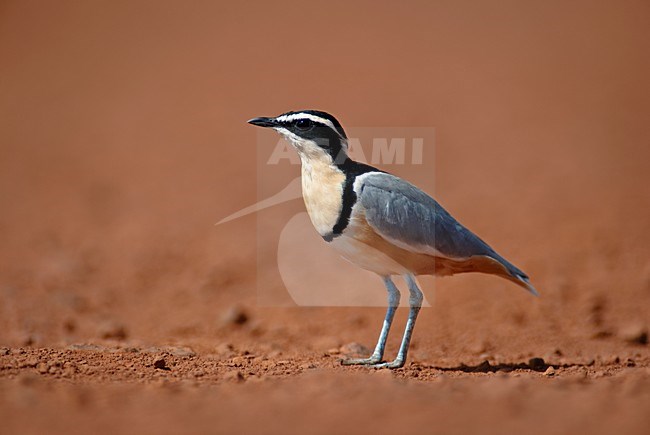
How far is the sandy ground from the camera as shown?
5266 mm

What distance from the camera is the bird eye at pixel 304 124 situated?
700 cm

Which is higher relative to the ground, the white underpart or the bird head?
the bird head

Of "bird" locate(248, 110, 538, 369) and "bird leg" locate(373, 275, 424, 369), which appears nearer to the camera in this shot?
"bird" locate(248, 110, 538, 369)

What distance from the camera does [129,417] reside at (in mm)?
4918

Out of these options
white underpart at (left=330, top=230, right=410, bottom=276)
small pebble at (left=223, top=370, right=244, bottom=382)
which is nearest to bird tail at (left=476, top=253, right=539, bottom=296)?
white underpart at (left=330, top=230, right=410, bottom=276)

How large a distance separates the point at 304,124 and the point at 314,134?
0.40 feet

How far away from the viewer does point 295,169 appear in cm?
1586

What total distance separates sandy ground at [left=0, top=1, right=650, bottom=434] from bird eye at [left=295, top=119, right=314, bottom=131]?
199cm

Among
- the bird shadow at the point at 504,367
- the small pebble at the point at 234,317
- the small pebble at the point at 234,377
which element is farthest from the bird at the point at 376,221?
the small pebble at the point at 234,317

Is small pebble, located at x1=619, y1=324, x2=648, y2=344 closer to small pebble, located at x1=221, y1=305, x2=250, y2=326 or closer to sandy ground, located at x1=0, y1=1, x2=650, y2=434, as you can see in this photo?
sandy ground, located at x1=0, y1=1, x2=650, y2=434

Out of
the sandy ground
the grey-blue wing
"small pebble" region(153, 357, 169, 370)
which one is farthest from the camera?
the grey-blue wing

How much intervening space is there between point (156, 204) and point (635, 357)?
9.20m

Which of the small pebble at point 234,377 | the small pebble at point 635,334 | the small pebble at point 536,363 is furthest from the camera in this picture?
the small pebble at point 635,334

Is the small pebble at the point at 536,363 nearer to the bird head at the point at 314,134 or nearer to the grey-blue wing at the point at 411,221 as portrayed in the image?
the grey-blue wing at the point at 411,221
